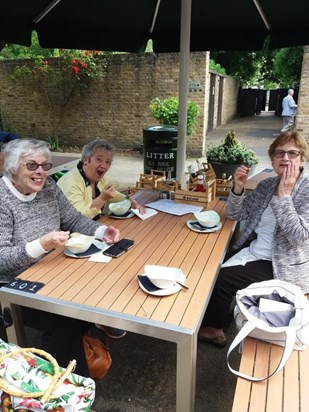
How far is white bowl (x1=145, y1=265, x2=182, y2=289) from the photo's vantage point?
57.0 inches

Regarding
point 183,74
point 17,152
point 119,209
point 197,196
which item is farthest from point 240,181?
point 183,74

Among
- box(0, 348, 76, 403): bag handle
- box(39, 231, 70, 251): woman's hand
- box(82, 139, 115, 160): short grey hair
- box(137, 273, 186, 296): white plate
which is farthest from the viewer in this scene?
box(82, 139, 115, 160): short grey hair

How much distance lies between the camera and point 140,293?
146 cm

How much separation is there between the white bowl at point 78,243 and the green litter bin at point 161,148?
9.18ft

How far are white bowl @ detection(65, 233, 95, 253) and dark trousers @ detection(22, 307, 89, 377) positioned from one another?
352 mm

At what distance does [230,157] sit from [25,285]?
3.20 m

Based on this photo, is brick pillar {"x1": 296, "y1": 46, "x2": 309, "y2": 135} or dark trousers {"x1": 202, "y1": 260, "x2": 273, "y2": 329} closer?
dark trousers {"x1": 202, "y1": 260, "x2": 273, "y2": 329}

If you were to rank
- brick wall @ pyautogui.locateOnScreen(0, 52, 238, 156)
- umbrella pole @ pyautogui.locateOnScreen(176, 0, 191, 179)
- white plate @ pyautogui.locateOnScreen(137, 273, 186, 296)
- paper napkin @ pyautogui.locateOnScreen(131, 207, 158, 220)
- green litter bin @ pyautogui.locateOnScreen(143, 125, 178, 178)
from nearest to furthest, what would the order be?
white plate @ pyautogui.locateOnScreen(137, 273, 186, 296), paper napkin @ pyautogui.locateOnScreen(131, 207, 158, 220), umbrella pole @ pyautogui.locateOnScreen(176, 0, 191, 179), green litter bin @ pyautogui.locateOnScreen(143, 125, 178, 178), brick wall @ pyautogui.locateOnScreen(0, 52, 238, 156)

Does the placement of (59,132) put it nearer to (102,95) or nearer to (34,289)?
(102,95)

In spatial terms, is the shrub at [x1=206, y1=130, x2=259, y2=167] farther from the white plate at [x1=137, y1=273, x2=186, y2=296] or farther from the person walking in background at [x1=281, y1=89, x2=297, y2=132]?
the person walking in background at [x1=281, y1=89, x2=297, y2=132]

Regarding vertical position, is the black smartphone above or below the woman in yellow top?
below

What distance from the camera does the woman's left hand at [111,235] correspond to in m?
1.96

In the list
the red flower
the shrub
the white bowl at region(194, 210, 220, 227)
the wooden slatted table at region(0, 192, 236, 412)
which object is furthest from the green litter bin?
→ the red flower

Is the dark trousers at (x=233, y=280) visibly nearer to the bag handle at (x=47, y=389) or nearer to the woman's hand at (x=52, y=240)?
the woman's hand at (x=52, y=240)
